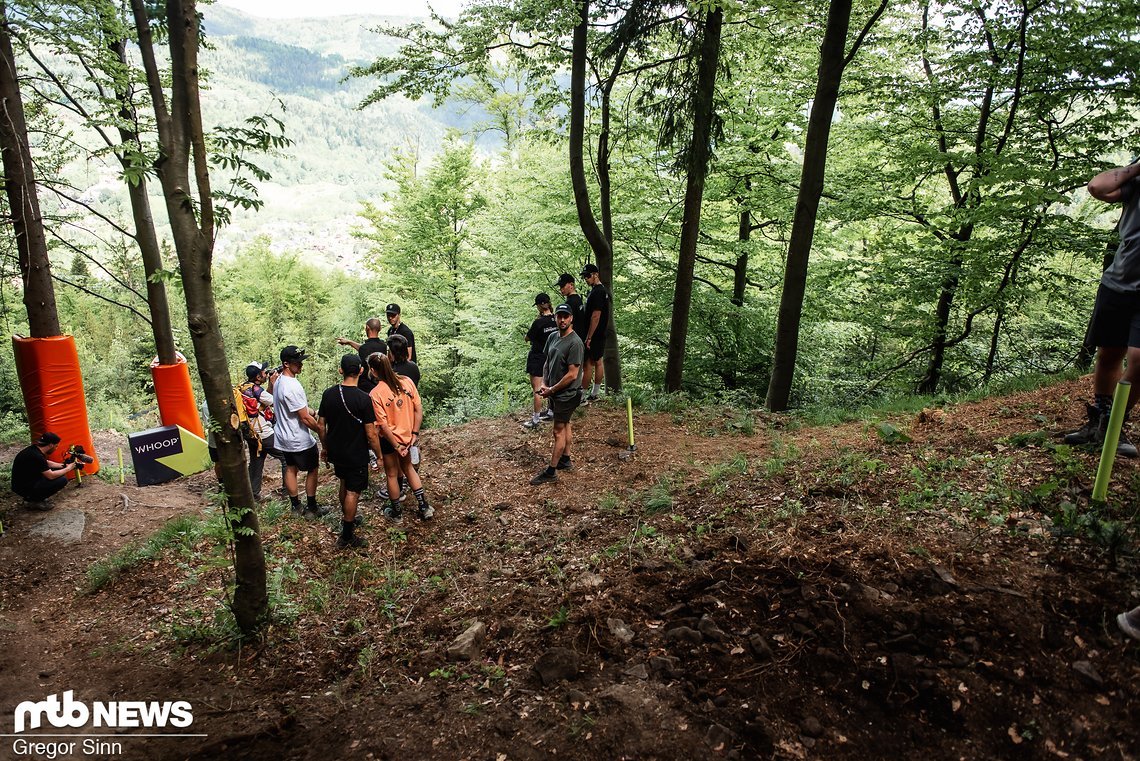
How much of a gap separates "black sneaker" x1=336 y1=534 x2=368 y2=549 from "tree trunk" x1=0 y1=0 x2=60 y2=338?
242 inches

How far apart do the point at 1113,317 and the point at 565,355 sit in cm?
501

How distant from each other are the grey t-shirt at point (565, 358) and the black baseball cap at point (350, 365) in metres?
2.32

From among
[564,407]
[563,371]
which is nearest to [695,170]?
[563,371]

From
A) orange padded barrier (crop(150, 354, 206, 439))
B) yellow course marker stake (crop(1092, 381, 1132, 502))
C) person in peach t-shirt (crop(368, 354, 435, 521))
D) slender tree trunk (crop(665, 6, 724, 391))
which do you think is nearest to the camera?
yellow course marker stake (crop(1092, 381, 1132, 502))

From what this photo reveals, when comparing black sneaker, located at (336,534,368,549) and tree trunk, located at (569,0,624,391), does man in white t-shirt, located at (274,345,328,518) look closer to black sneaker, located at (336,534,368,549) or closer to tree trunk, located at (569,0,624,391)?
black sneaker, located at (336,534,368,549)

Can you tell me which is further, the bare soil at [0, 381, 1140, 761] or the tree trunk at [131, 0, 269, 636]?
the tree trunk at [131, 0, 269, 636]

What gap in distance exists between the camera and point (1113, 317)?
4246mm

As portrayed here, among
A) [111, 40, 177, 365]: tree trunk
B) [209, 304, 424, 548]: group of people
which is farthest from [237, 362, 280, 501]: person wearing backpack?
[111, 40, 177, 365]: tree trunk

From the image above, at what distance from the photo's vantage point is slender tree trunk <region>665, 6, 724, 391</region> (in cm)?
886

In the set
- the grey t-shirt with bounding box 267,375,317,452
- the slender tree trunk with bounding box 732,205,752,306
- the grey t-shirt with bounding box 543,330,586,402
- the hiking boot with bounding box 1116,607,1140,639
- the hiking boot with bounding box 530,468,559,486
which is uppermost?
the slender tree trunk with bounding box 732,205,752,306

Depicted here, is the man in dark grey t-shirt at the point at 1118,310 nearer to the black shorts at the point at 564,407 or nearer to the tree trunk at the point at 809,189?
the tree trunk at the point at 809,189

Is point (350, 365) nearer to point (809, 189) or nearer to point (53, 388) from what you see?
point (53, 388)

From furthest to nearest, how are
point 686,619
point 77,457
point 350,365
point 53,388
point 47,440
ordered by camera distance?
1. point 53,388
2. point 77,457
3. point 47,440
4. point 350,365
5. point 686,619

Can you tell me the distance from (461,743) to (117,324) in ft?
137
